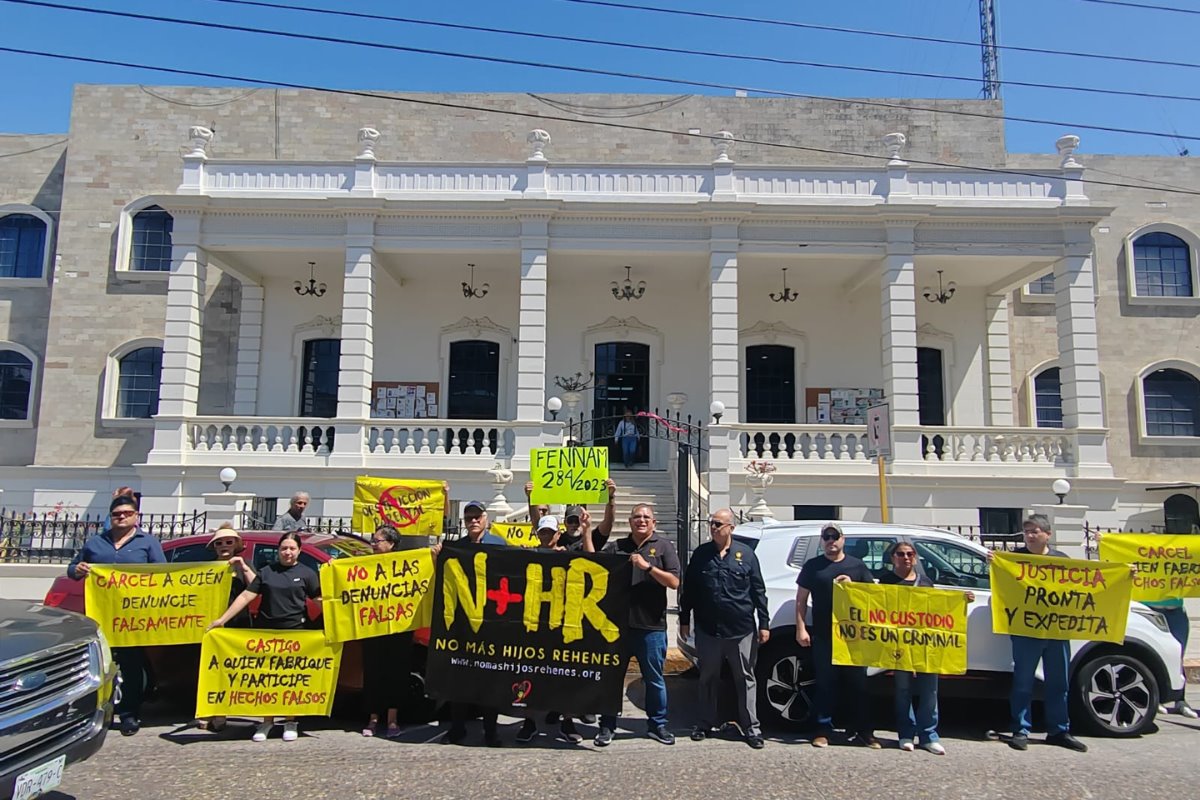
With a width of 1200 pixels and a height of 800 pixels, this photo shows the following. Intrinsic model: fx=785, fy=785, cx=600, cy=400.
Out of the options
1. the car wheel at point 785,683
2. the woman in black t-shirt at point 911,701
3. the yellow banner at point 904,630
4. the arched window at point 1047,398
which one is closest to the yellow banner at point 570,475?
the car wheel at point 785,683

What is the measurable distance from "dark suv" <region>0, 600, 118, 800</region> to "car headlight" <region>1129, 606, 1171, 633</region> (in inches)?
315

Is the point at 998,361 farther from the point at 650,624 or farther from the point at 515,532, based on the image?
the point at 650,624

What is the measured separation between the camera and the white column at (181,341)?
1617 cm

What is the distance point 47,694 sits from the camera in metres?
4.43

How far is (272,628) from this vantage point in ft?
21.1

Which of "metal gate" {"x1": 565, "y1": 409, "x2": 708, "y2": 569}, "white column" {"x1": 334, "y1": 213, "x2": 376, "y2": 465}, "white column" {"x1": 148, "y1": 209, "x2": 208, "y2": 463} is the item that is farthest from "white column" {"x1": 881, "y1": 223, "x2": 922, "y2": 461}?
"white column" {"x1": 148, "y1": 209, "x2": 208, "y2": 463}

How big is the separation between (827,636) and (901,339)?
1172cm

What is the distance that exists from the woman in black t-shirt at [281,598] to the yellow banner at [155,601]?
0.92 feet

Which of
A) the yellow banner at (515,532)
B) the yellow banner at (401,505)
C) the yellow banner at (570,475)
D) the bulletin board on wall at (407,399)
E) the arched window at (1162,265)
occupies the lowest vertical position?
the yellow banner at (515,532)

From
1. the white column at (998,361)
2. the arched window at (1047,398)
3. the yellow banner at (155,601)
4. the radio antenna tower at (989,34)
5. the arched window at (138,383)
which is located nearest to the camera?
the yellow banner at (155,601)

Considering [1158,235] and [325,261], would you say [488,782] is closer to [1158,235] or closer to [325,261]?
[325,261]

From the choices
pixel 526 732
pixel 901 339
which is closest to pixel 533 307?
pixel 901 339

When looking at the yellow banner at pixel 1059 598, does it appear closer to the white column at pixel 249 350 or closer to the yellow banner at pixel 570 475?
the yellow banner at pixel 570 475

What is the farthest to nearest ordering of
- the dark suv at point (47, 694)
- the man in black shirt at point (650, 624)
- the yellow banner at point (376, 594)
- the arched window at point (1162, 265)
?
the arched window at point (1162, 265), the yellow banner at point (376, 594), the man in black shirt at point (650, 624), the dark suv at point (47, 694)
